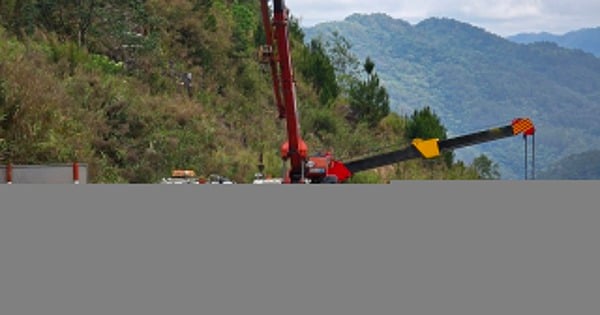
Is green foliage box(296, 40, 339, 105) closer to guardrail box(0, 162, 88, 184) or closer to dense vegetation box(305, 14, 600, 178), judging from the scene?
guardrail box(0, 162, 88, 184)

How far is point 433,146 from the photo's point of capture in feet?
79.9

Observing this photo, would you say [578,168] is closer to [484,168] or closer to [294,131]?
[484,168]

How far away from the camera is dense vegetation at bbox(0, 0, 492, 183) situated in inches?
930

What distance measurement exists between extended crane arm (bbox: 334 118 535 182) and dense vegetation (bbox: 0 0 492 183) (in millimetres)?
4490

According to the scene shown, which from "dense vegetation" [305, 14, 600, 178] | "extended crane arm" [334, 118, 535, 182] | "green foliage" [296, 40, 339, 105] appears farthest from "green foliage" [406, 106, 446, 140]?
"dense vegetation" [305, 14, 600, 178]

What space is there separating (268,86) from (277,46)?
62.0 feet

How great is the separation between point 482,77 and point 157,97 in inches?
4906

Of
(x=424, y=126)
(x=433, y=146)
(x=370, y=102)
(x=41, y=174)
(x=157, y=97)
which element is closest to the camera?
(x=41, y=174)

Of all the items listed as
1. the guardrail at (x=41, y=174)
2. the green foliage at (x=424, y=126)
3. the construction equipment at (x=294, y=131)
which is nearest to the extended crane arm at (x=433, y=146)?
the construction equipment at (x=294, y=131)

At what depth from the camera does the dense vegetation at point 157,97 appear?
77.5 ft

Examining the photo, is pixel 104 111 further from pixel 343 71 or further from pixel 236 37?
pixel 343 71

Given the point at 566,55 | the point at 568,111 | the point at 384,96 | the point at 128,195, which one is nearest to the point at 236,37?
the point at 384,96

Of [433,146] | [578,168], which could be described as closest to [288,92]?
[433,146]

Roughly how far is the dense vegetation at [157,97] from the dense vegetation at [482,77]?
70031 mm
